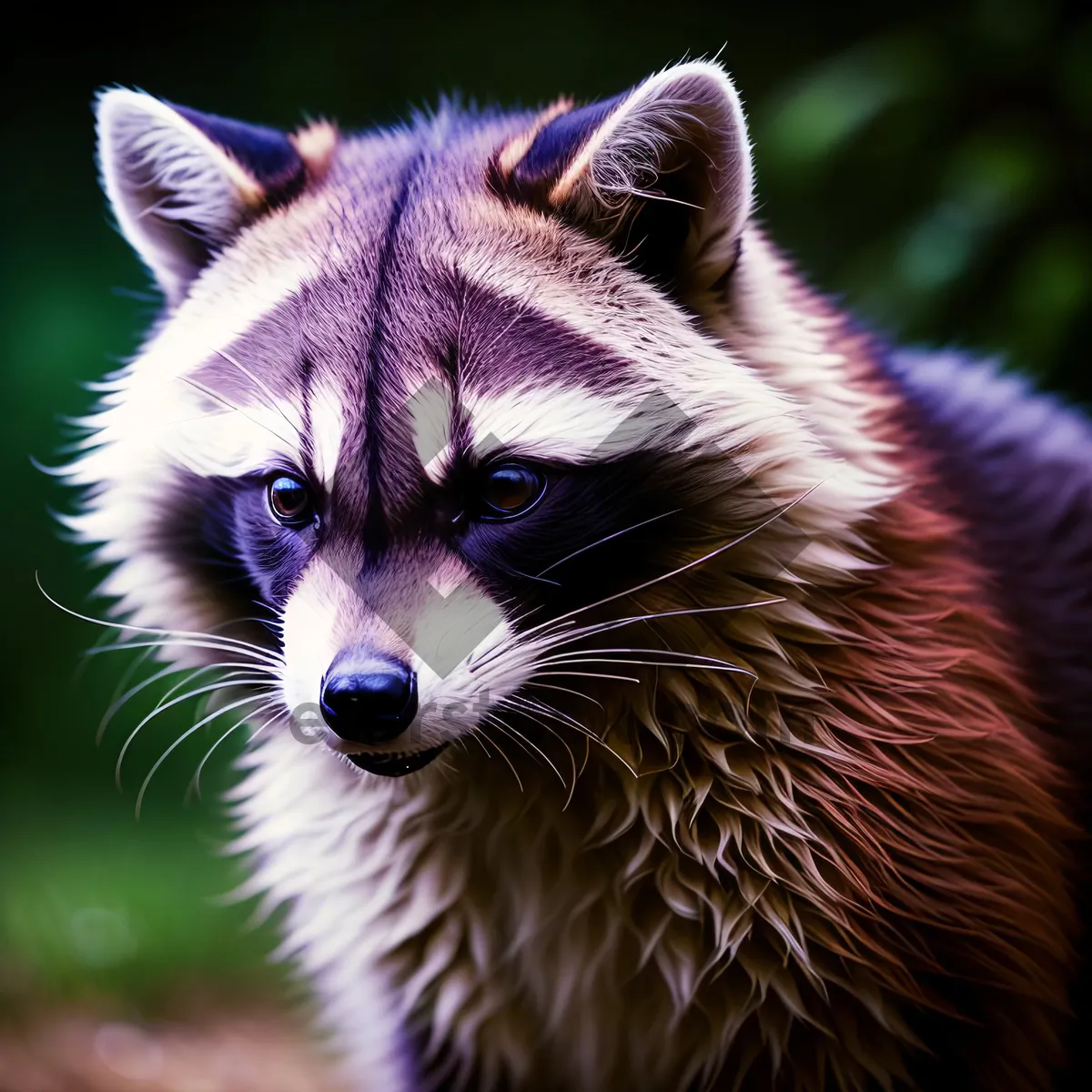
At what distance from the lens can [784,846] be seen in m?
1.46

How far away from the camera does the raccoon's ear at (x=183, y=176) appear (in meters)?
1.57

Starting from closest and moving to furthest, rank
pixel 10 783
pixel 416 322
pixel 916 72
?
pixel 416 322, pixel 916 72, pixel 10 783

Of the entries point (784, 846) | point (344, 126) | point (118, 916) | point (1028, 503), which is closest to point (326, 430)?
point (784, 846)

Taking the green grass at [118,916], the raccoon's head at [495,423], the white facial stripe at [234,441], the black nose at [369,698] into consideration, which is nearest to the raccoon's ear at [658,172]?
the raccoon's head at [495,423]

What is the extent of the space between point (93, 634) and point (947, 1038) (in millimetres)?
2796

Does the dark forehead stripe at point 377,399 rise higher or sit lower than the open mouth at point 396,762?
higher

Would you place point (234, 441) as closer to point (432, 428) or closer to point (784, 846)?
point (432, 428)

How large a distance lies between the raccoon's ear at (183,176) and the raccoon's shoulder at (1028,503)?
3.19ft

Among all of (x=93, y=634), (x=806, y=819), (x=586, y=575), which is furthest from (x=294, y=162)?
(x=93, y=634)

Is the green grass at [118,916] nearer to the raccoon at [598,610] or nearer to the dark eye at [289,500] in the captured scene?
the raccoon at [598,610]

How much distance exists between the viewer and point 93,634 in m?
3.55

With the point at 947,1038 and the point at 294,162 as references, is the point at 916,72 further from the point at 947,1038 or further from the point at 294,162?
the point at 947,1038

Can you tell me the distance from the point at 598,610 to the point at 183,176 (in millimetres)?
811

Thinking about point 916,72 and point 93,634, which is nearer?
point 916,72
